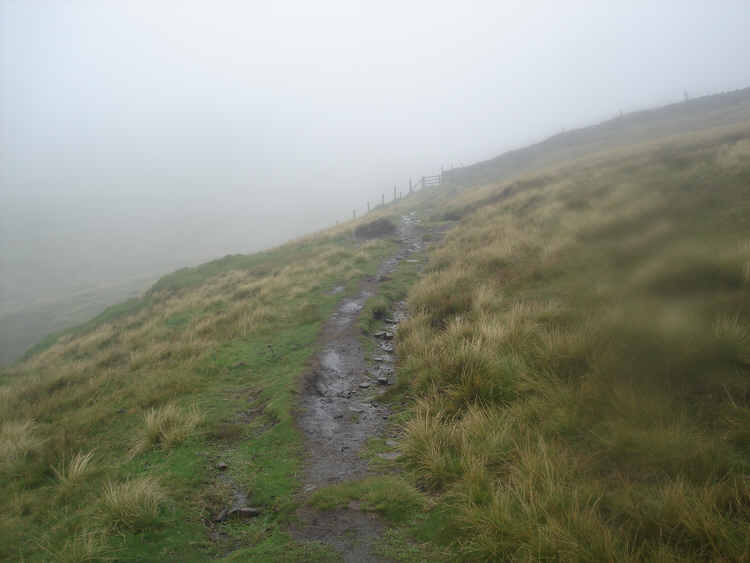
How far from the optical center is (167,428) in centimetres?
623

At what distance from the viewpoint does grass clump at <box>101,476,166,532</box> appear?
13.3ft

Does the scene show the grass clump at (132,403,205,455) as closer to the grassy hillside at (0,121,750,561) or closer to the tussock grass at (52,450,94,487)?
the grassy hillside at (0,121,750,561)

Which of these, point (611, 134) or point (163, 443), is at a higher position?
point (611, 134)

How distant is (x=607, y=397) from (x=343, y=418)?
4118mm

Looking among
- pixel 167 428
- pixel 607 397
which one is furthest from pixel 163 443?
pixel 607 397

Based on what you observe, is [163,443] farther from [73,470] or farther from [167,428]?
[73,470]

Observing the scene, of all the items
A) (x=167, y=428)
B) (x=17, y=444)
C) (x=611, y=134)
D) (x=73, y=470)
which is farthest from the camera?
(x=611, y=134)

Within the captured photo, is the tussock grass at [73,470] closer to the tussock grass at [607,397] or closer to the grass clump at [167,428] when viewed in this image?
the grass clump at [167,428]

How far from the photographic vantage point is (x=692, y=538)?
2826 mm

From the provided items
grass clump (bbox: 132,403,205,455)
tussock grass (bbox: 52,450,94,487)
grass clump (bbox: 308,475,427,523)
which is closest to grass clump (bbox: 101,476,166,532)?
tussock grass (bbox: 52,450,94,487)

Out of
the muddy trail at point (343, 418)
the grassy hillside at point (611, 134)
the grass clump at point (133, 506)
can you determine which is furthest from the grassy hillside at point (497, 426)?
the grassy hillside at point (611, 134)

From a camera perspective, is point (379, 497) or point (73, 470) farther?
point (73, 470)

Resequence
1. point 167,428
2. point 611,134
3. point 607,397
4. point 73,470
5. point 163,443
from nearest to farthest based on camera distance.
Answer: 1. point 607,397
2. point 73,470
3. point 163,443
4. point 167,428
5. point 611,134

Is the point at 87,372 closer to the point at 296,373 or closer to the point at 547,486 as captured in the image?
the point at 296,373
